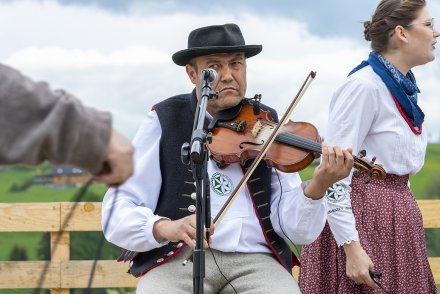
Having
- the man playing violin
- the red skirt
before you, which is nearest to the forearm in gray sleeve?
the man playing violin

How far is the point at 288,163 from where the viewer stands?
10.9ft

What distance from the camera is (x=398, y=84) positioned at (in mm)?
3508

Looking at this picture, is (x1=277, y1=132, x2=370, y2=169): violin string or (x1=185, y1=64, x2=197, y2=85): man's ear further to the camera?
(x1=185, y1=64, x2=197, y2=85): man's ear

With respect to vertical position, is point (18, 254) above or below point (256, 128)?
below

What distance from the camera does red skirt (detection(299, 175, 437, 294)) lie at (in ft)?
11.6

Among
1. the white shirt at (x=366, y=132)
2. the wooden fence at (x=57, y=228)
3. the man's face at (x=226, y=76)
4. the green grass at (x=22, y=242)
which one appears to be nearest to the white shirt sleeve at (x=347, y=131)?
the white shirt at (x=366, y=132)

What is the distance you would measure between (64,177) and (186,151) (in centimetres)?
79

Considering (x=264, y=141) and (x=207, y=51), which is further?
(x=207, y=51)

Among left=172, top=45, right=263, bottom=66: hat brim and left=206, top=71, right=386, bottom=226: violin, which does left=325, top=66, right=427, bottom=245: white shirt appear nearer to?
left=206, top=71, right=386, bottom=226: violin

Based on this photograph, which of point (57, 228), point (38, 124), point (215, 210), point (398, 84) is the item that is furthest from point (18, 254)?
point (38, 124)

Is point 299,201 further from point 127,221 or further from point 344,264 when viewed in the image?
point 127,221

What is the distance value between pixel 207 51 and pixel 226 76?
165 mm

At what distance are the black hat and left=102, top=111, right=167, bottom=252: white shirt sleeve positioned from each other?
11.8 inches

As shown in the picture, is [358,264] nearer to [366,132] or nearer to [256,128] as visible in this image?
[366,132]
